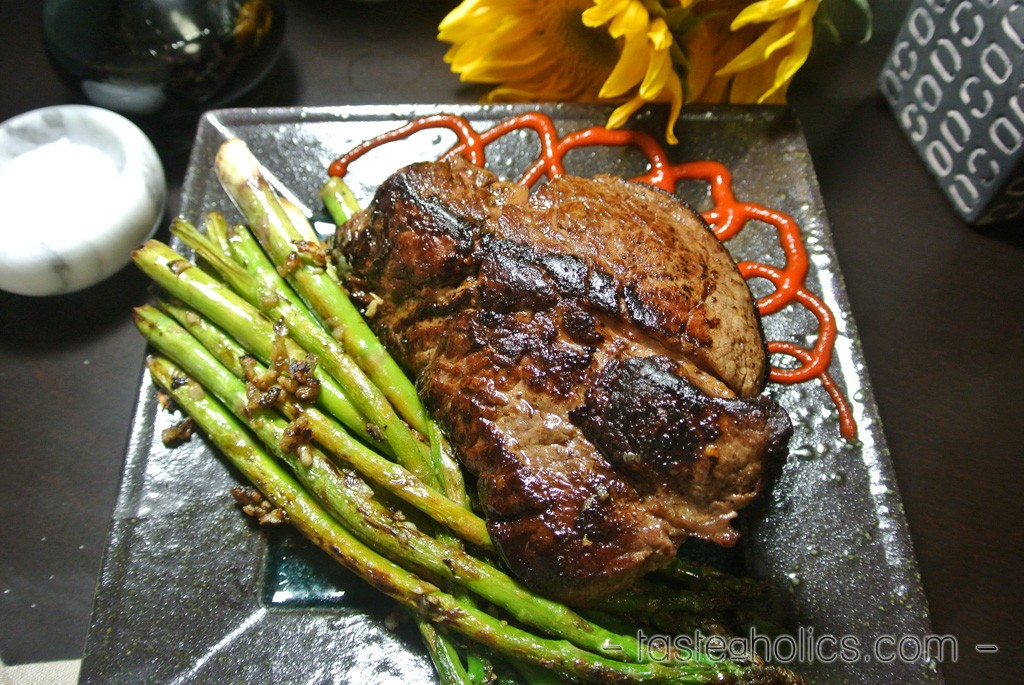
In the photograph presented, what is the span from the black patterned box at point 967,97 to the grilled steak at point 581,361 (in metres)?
1.51

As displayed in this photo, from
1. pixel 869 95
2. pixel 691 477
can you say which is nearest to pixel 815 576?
pixel 691 477

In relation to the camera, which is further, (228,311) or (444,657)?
(228,311)

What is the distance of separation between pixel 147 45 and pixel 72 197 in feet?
2.59

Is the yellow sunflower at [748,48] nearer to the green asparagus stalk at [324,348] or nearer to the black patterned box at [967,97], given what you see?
the black patterned box at [967,97]

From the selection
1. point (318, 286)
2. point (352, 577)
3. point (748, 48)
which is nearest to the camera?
point (352, 577)

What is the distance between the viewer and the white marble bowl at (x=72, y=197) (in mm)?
3221

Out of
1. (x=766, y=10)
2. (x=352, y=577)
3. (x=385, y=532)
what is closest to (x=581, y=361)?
(x=385, y=532)

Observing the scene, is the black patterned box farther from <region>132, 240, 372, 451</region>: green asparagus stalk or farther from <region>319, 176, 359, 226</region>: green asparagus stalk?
<region>132, 240, 372, 451</region>: green asparagus stalk

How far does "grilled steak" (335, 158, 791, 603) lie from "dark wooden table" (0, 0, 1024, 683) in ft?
3.70

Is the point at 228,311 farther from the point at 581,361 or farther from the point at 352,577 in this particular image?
the point at 581,361

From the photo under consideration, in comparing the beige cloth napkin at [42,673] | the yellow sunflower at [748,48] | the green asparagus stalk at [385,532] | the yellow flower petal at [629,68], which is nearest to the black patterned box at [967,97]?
the yellow sunflower at [748,48]

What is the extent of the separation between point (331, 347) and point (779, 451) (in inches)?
59.9

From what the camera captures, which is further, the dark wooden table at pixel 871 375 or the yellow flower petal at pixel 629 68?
the yellow flower petal at pixel 629 68

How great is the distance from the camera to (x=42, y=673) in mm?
2750
